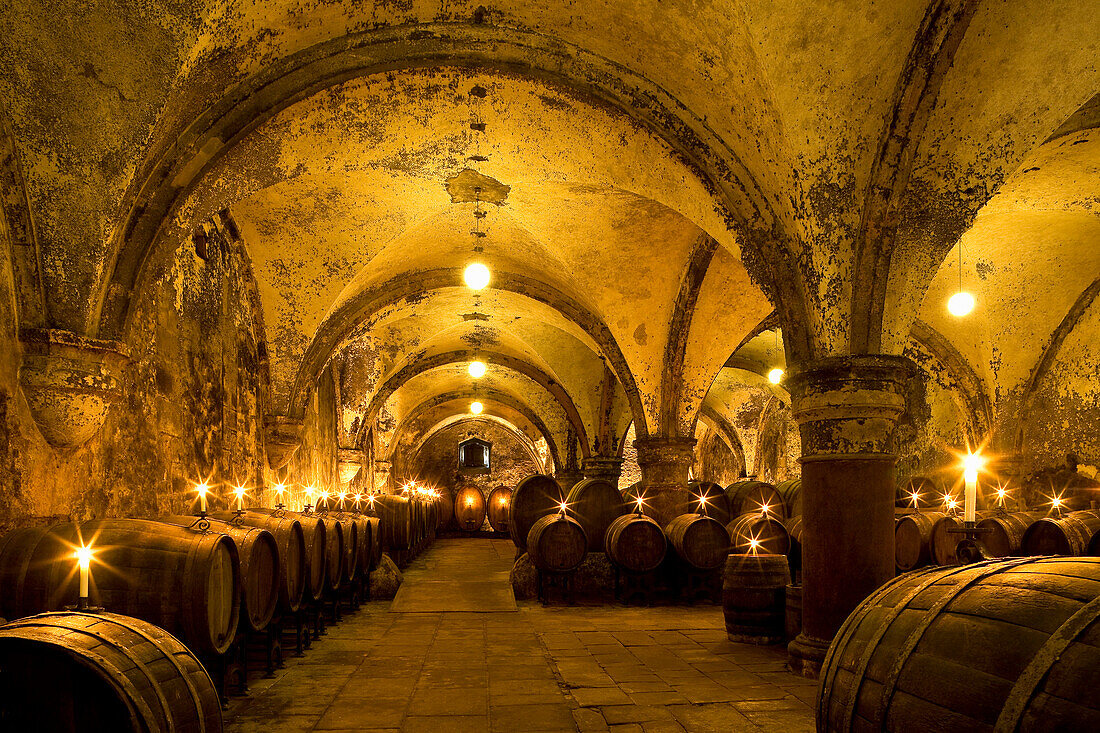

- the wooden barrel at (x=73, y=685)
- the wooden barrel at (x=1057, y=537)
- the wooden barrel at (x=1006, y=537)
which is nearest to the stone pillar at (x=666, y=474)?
Result: the wooden barrel at (x=1006, y=537)

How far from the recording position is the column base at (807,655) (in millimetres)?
5098

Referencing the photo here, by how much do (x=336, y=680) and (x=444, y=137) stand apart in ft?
14.2

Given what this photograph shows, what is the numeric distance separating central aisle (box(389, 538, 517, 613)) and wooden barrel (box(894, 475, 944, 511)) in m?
5.63

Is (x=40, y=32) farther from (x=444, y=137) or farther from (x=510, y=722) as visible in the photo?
(x=510, y=722)

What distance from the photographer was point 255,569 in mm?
5008

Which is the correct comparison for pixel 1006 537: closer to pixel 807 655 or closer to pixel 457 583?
pixel 807 655

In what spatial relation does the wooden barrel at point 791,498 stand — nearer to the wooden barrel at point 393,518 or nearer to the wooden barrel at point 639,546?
the wooden barrel at point 639,546

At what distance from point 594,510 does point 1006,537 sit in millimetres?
4745

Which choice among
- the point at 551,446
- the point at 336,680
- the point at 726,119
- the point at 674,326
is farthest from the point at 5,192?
the point at 551,446

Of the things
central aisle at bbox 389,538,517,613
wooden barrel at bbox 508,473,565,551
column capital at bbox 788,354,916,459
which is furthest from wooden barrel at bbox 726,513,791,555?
wooden barrel at bbox 508,473,565,551

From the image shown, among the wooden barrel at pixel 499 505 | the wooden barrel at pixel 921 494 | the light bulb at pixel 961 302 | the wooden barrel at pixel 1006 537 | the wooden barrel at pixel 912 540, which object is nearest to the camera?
the wooden barrel at pixel 1006 537

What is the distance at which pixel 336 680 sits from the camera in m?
5.17

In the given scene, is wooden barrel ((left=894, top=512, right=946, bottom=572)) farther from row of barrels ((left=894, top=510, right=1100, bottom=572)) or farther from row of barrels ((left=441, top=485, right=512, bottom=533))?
row of barrels ((left=441, top=485, right=512, bottom=533))

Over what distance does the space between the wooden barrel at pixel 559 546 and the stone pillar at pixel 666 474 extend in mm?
1560
